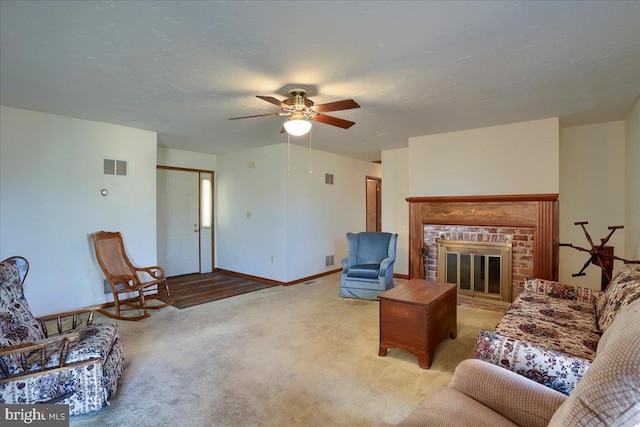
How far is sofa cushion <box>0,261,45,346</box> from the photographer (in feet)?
6.85

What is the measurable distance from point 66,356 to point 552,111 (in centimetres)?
506

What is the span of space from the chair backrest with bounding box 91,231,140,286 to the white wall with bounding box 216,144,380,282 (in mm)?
2179

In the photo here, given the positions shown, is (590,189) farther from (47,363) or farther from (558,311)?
(47,363)

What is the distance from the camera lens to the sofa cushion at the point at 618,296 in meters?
1.98

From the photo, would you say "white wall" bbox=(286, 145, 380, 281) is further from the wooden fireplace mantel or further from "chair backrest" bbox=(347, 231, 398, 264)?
the wooden fireplace mantel

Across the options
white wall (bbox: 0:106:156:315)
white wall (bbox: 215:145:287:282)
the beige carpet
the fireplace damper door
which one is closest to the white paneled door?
white wall (bbox: 215:145:287:282)

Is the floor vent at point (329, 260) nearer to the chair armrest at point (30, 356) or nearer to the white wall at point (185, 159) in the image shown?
the white wall at point (185, 159)

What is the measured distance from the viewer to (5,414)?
181 centimetres

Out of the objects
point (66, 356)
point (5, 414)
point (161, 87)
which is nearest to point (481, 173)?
point (161, 87)

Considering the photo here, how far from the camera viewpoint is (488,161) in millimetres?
4426

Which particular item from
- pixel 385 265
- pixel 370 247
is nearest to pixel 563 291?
pixel 385 265

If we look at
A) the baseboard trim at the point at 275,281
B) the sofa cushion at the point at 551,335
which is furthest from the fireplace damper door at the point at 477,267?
the baseboard trim at the point at 275,281

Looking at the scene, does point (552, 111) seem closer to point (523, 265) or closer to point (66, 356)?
point (523, 265)

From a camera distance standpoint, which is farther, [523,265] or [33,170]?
[523,265]
